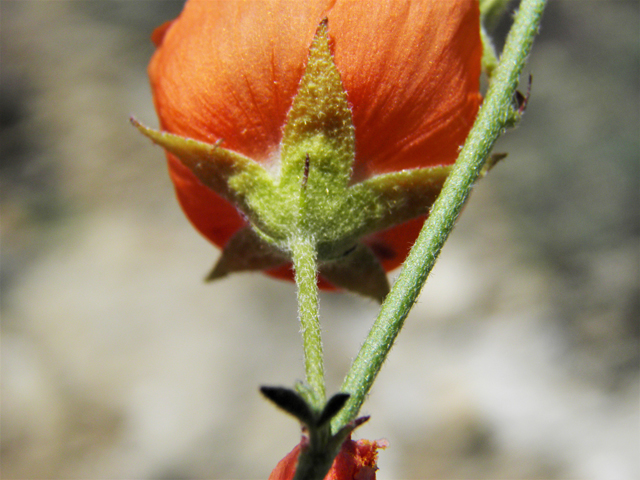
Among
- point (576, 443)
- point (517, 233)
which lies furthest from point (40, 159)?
point (576, 443)

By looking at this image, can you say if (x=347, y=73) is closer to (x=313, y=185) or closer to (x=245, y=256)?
(x=313, y=185)

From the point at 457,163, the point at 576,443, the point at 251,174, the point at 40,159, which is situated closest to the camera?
the point at 457,163

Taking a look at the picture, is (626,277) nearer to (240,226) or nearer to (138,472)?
(138,472)

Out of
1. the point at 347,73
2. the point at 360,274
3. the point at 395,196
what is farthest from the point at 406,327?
the point at 347,73

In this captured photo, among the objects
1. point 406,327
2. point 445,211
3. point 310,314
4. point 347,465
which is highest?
point 406,327

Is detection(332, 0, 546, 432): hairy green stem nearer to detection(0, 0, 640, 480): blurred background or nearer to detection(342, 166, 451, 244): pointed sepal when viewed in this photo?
detection(342, 166, 451, 244): pointed sepal

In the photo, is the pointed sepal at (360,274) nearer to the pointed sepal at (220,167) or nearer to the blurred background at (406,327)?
the pointed sepal at (220,167)
